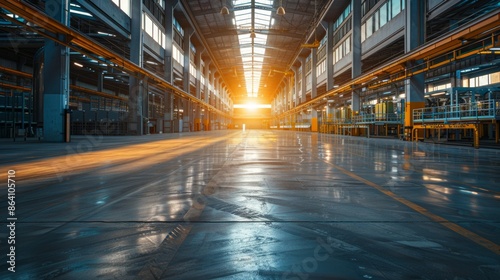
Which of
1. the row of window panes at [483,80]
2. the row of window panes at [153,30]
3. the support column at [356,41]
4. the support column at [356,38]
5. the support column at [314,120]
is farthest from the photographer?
Answer: the support column at [314,120]

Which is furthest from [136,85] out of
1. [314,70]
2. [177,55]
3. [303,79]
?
[303,79]

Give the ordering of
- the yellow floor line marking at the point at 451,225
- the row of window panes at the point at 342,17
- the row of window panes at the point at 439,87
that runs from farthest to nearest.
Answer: the row of window panes at the point at 342,17 < the row of window panes at the point at 439,87 < the yellow floor line marking at the point at 451,225

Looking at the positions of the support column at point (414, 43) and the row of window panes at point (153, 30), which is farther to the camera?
the row of window panes at point (153, 30)

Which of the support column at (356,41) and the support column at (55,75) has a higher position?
the support column at (356,41)

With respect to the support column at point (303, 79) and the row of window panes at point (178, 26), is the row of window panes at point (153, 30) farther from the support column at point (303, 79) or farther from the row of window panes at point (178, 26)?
the support column at point (303, 79)

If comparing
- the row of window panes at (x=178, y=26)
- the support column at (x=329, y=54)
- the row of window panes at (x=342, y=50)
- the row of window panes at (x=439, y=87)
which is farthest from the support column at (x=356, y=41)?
the row of window panes at (x=178, y=26)

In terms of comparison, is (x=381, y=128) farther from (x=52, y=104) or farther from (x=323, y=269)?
(x=323, y=269)

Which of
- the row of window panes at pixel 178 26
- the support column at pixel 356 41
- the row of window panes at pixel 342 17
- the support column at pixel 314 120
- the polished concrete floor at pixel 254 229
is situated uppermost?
the row of window panes at pixel 178 26

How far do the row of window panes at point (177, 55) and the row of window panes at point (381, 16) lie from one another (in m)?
21.2

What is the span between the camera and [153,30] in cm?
2838

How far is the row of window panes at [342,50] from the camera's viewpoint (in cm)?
2941

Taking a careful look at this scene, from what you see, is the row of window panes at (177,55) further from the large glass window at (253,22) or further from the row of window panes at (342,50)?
the row of window panes at (342,50)

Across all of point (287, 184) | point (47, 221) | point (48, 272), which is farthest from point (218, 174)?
point (48, 272)

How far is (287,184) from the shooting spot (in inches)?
178
